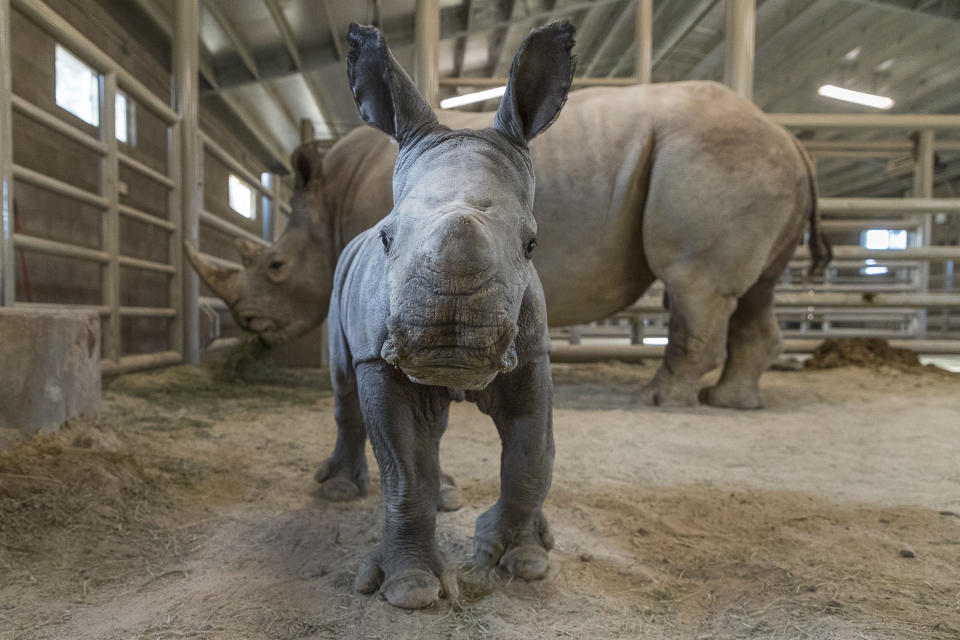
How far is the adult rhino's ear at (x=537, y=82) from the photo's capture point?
4.53 ft

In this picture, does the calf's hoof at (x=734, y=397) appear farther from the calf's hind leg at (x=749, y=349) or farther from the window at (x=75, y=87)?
the window at (x=75, y=87)

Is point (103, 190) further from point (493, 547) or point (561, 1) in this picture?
point (561, 1)

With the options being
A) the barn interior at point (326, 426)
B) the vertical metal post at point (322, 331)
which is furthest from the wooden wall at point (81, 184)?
the vertical metal post at point (322, 331)

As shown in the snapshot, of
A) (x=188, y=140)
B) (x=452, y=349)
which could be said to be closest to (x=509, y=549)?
(x=452, y=349)

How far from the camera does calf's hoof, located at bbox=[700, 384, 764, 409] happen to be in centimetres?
399

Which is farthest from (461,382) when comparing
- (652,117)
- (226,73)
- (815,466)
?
(226,73)

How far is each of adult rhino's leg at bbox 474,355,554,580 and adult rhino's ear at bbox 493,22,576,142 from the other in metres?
0.55

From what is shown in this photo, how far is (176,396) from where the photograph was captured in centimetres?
399

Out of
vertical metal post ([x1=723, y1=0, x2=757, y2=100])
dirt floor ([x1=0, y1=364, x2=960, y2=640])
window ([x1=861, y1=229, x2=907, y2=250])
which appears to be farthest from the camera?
window ([x1=861, y1=229, x2=907, y2=250])

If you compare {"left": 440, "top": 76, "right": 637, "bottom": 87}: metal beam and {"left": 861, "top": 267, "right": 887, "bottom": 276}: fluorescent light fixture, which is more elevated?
{"left": 440, "top": 76, "right": 637, "bottom": 87}: metal beam

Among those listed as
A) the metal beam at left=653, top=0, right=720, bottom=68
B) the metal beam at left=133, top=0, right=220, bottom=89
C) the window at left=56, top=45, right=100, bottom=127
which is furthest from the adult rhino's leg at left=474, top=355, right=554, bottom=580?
the metal beam at left=653, top=0, right=720, bottom=68

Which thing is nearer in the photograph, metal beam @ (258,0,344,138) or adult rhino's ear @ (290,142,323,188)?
adult rhino's ear @ (290,142,323,188)

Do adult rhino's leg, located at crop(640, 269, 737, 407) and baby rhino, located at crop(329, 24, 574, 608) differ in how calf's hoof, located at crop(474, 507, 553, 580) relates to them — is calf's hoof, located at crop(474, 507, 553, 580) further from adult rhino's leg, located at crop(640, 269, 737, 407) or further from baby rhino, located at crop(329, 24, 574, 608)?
adult rhino's leg, located at crop(640, 269, 737, 407)

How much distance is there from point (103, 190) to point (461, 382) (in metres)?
3.92
